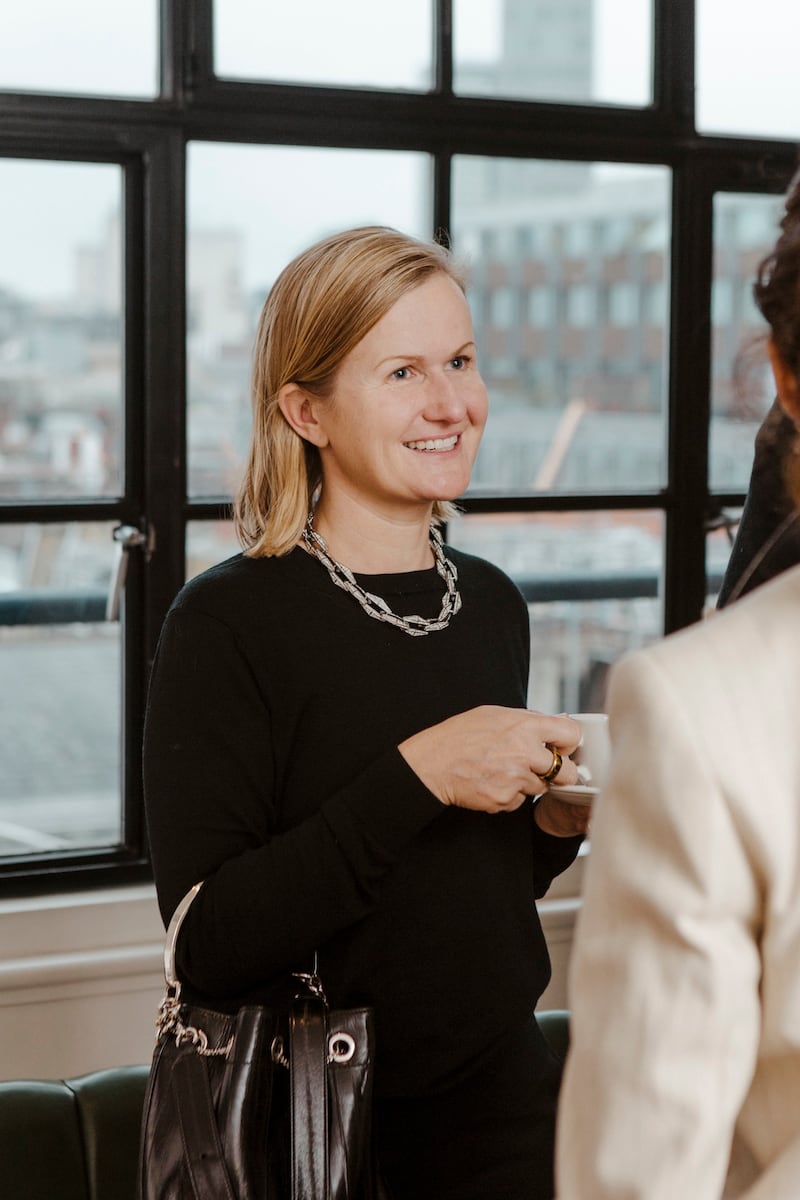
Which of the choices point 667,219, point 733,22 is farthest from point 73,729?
point 733,22

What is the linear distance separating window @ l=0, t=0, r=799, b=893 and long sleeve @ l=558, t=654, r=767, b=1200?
182 centimetres

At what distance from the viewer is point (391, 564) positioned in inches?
63.4

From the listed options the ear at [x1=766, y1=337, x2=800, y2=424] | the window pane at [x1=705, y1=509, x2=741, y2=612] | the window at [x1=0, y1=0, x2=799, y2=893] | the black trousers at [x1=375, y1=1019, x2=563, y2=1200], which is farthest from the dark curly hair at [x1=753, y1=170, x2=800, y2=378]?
the window pane at [x1=705, y1=509, x2=741, y2=612]

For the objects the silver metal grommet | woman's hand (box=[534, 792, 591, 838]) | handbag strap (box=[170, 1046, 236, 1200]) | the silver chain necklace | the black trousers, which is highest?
the silver chain necklace

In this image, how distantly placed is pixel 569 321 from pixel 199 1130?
1.88 m

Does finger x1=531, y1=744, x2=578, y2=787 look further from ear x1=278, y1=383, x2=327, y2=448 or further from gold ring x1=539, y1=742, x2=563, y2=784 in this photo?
ear x1=278, y1=383, x2=327, y2=448

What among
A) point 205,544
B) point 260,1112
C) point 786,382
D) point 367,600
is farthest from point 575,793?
point 205,544

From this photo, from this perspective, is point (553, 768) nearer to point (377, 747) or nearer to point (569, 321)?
point (377, 747)

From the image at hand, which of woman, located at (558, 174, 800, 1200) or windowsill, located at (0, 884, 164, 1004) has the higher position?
woman, located at (558, 174, 800, 1200)

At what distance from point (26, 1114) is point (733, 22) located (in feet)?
7.69

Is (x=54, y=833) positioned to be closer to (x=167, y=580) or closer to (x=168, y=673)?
(x=167, y=580)

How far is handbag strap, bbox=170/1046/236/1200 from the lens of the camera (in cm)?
131

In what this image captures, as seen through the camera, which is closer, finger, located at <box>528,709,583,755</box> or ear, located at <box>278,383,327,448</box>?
finger, located at <box>528,709,583,755</box>

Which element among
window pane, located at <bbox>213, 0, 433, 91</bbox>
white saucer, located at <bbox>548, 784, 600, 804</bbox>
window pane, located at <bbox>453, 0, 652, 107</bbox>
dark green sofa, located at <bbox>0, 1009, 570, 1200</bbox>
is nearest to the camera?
white saucer, located at <bbox>548, 784, 600, 804</bbox>
